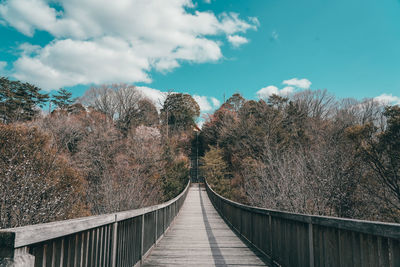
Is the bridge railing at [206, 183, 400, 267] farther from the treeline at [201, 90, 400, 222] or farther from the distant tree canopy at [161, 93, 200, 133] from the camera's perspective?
the distant tree canopy at [161, 93, 200, 133]

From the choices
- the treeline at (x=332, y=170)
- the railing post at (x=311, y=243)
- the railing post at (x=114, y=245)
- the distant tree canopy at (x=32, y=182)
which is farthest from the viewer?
the treeline at (x=332, y=170)

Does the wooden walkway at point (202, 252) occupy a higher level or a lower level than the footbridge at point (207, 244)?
lower

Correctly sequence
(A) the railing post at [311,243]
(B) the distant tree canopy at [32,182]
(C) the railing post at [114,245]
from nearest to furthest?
(A) the railing post at [311,243] → (C) the railing post at [114,245] → (B) the distant tree canopy at [32,182]

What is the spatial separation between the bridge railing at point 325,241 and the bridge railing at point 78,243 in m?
2.69

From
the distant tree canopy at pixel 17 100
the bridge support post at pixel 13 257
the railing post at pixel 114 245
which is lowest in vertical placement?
the railing post at pixel 114 245

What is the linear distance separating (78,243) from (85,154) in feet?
97.4

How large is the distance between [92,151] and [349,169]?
2617 cm

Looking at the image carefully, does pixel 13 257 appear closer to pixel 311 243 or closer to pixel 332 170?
pixel 311 243

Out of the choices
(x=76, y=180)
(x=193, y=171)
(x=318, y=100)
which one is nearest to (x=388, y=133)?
(x=76, y=180)

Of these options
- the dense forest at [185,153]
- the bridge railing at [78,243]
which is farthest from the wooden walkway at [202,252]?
the dense forest at [185,153]

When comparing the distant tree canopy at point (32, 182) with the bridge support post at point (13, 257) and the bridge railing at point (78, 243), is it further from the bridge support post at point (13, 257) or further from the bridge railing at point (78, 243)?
the bridge support post at point (13, 257)

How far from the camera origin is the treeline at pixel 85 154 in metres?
14.3

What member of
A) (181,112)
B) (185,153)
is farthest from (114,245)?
(181,112)

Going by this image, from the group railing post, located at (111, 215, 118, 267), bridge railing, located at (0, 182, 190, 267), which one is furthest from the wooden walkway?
railing post, located at (111, 215, 118, 267)
